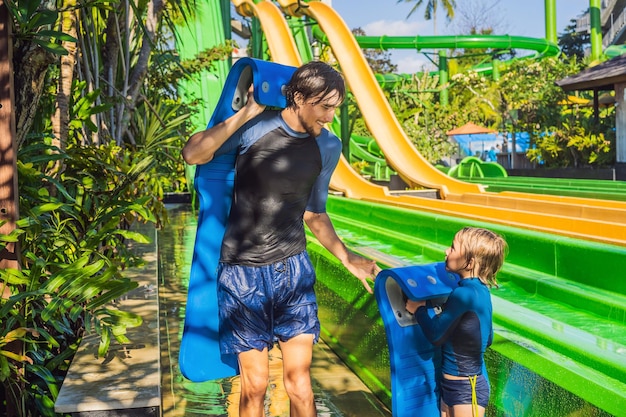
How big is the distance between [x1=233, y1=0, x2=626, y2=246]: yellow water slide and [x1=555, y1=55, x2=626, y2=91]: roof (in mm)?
6355

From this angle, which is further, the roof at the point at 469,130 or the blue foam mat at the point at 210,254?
the roof at the point at 469,130

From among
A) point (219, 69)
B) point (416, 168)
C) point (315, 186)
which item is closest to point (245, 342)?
point (315, 186)

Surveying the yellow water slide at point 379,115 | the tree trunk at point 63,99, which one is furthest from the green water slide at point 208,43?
the tree trunk at point 63,99

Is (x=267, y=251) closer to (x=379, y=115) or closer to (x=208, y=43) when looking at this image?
(x=379, y=115)

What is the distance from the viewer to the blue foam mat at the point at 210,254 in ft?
8.23

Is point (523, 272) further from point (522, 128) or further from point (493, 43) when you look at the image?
point (493, 43)

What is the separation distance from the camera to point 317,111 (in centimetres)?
235

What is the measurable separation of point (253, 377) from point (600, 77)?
49.6ft

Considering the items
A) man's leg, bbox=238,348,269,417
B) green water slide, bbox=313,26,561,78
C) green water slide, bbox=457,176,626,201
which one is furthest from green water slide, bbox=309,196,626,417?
green water slide, bbox=313,26,561,78

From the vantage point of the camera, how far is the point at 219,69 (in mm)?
14859

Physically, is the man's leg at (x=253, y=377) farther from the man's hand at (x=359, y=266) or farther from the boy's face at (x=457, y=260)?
the boy's face at (x=457, y=260)

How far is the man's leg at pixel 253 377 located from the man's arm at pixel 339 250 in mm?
470

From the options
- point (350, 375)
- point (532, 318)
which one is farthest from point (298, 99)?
point (350, 375)

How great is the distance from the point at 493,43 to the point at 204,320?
2445cm
